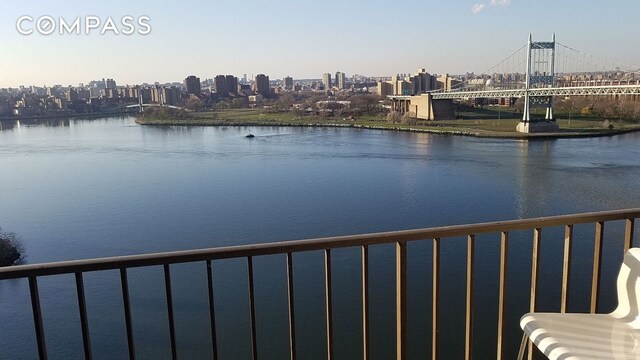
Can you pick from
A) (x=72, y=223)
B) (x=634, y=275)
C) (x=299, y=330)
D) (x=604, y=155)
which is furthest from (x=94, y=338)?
(x=604, y=155)

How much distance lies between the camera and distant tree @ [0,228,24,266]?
29.6ft

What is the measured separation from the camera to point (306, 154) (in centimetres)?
2164

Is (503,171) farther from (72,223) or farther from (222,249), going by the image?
(222,249)

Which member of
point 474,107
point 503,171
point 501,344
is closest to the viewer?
point 501,344

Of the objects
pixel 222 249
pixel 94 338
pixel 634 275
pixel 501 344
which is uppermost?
pixel 222 249

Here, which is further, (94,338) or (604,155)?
(604,155)

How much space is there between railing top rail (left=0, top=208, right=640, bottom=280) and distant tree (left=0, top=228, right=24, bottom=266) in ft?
30.7

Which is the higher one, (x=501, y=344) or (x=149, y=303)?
(x=501, y=344)

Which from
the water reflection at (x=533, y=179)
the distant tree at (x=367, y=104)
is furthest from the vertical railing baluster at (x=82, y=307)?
the distant tree at (x=367, y=104)

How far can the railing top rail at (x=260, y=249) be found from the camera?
3.21 ft

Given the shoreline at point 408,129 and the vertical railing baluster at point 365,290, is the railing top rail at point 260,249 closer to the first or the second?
the vertical railing baluster at point 365,290

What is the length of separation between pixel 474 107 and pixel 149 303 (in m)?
40.2

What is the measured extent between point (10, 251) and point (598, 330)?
1025 centimetres

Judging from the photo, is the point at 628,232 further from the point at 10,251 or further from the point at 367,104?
the point at 367,104
